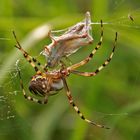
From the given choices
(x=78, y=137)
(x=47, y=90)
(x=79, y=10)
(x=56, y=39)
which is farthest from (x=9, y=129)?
(x=79, y=10)

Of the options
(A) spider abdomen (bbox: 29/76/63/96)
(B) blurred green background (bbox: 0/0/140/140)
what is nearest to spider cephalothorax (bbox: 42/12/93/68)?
(A) spider abdomen (bbox: 29/76/63/96)

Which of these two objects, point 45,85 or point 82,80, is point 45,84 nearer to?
point 45,85

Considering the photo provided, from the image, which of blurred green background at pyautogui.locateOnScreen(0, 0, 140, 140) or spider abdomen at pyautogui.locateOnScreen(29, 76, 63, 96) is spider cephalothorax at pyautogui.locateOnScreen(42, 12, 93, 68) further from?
blurred green background at pyautogui.locateOnScreen(0, 0, 140, 140)

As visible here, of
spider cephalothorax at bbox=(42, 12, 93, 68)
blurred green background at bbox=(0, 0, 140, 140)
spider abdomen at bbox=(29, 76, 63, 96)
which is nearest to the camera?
spider cephalothorax at bbox=(42, 12, 93, 68)

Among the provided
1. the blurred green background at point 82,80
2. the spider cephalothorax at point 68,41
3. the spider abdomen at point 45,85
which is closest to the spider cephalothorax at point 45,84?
the spider abdomen at point 45,85

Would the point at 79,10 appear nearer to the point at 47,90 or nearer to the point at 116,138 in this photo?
the point at 116,138

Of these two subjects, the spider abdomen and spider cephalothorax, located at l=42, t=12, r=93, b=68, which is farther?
the spider abdomen

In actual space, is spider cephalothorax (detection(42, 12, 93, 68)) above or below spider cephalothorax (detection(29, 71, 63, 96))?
above
